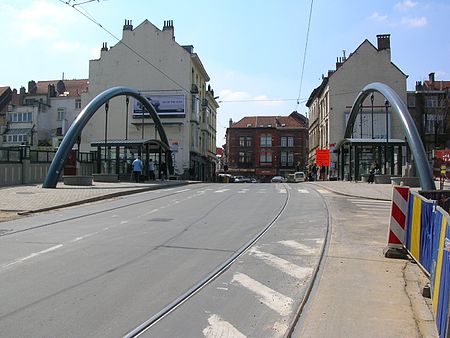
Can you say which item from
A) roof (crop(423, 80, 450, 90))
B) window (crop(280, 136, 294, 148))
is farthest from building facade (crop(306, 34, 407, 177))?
window (crop(280, 136, 294, 148))

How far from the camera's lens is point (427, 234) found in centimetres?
670

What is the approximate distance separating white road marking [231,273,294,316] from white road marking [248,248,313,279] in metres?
0.77

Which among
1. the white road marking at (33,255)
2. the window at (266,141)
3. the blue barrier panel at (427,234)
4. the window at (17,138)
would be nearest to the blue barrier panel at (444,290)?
the blue barrier panel at (427,234)

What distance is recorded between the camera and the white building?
5525cm

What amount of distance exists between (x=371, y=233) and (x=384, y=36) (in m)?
53.4

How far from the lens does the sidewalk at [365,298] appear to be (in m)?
5.03

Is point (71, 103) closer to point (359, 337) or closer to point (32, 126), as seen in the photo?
point (32, 126)

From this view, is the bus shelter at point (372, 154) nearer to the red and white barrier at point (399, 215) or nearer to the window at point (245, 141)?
the red and white barrier at point (399, 215)

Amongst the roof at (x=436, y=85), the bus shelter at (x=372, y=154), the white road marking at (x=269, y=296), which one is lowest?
the white road marking at (x=269, y=296)

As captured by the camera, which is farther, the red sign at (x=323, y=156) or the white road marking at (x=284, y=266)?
the red sign at (x=323, y=156)

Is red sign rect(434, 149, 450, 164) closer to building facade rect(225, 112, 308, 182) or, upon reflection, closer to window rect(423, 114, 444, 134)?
window rect(423, 114, 444, 134)

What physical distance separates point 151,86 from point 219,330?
5371 centimetres

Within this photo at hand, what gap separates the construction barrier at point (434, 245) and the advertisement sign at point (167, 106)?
158ft

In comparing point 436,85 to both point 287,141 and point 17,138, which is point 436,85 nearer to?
point 287,141
